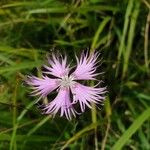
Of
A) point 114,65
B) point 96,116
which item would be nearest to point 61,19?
point 114,65

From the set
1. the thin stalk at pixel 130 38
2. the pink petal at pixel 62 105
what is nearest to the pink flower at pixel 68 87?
the pink petal at pixel 62 105

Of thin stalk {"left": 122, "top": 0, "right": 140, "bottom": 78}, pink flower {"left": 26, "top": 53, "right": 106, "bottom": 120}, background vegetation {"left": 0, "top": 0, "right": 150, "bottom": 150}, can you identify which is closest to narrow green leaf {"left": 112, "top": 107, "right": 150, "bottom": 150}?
background vegetation {"left": 0, "top": 0, "right": 150, "bottom": 150}

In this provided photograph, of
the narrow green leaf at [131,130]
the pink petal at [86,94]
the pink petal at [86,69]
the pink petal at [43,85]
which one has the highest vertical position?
the pink petal at [43,85]

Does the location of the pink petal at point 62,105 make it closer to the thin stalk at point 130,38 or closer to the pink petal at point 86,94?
the pink petal at point 86,94

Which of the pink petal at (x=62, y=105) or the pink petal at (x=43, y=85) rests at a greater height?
the pink petal at (x=43, y=85)

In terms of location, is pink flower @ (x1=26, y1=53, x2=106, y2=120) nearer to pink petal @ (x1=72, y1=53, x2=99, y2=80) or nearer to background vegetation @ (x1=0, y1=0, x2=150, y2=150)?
pink petal @ (x1=72, y1=53, x2=99, y2=80)

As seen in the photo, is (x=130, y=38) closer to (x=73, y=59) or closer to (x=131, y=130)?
(x=73, y=59)

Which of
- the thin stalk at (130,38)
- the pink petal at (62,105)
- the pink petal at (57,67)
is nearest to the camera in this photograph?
the pink petal at (62,105)
